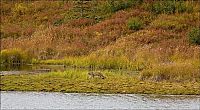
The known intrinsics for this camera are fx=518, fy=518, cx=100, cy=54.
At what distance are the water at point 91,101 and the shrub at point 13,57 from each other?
1219cm

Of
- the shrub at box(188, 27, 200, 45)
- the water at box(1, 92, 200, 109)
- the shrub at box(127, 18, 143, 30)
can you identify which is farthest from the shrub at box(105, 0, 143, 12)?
the water at box(1, 92, 200, 109)

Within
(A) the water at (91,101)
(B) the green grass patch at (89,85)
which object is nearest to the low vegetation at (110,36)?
(B) the green grass patch at (89,85)

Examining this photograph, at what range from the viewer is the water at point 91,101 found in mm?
14180

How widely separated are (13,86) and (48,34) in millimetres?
22556

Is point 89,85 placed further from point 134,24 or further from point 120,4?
point 120,4

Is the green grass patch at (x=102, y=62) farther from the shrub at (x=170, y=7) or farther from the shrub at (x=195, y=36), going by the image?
the shrub at (x=170, y=7)

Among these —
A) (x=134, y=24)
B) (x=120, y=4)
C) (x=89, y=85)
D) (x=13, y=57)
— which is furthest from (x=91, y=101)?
(x=120, y=4)

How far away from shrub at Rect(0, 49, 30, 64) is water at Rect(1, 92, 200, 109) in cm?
1219

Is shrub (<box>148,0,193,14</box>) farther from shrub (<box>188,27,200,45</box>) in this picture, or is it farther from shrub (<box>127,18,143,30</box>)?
shrub (<box>188,27,200,45</box>)

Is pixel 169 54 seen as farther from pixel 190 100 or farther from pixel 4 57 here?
→ pixel 190 100

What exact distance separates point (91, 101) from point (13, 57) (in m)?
14.5

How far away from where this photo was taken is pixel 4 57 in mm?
28422

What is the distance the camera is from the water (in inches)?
558

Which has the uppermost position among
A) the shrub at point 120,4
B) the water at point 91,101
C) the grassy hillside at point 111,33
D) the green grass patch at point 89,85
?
the water at point 91,101
